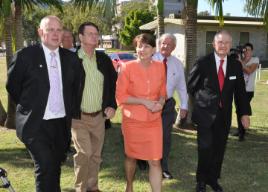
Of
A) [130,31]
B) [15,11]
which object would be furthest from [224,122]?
[130,31]

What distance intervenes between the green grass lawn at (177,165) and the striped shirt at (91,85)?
49.8 inches

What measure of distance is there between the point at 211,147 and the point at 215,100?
593mm

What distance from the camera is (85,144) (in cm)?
510

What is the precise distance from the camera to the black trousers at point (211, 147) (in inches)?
217

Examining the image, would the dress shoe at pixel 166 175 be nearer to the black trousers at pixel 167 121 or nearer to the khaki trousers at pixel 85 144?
the black trousers at pixel 167 121

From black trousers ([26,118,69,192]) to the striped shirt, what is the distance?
22.4 inches

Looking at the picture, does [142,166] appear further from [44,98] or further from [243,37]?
[243,37]

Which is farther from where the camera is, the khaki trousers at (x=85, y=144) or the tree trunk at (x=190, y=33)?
the tree trunk at (x=190, y=33)

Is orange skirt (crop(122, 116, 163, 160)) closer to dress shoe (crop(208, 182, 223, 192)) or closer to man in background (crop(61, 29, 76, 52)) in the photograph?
dress shoe (crop(208, 182, 223, 192))

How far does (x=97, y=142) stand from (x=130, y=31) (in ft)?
156

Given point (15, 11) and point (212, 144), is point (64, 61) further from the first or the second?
point (15, 11)


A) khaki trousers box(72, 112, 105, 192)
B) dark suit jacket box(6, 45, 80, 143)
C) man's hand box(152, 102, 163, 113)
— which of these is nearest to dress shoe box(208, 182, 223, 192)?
man's hand box(152, 102, 163, 113)

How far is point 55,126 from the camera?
14.9 ft

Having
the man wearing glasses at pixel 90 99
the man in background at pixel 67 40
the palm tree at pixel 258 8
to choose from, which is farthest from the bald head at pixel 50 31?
the palm tree at pixel 258 8
